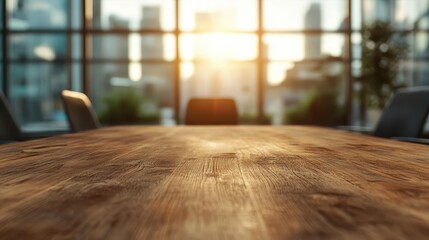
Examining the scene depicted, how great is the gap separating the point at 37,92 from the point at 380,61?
548 centimetres

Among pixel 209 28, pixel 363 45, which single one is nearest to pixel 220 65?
pixel 209 28

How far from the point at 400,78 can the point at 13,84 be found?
621cm

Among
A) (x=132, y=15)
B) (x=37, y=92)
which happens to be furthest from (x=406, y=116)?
(x=37, y=92)

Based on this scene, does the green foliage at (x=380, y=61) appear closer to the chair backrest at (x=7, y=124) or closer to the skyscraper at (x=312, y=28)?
the skyscraper at (x=312, y=28)

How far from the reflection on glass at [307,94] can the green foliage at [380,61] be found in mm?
Answer: 444

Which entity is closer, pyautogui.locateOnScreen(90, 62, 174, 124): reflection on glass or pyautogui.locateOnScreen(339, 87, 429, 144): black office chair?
pyautogui.locateOnScreen(339, 87, 429, 144): black office chair

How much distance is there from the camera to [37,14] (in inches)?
282

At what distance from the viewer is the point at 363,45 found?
6922 millimetres

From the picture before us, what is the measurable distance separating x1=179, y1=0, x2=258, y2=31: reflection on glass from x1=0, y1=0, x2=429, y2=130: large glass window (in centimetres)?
2

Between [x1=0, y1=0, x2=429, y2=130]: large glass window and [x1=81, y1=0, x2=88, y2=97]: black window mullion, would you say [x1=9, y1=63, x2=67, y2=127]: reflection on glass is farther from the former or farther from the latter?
[x1=81, y1=0, x2=88, y2=97]: black window mullion

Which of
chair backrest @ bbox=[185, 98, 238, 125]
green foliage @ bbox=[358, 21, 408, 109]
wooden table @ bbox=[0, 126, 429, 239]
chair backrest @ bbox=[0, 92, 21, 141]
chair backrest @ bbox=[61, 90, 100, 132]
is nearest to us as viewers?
wooden table @ bbox=[0, 126, 429, 239]


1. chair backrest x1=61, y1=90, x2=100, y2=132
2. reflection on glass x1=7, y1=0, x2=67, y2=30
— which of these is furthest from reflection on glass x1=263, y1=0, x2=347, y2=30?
chair backrest x1=61, y1=90, x2=100, y2=132

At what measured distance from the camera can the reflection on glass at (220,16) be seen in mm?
7172

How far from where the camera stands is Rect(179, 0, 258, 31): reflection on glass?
7.17 metres
